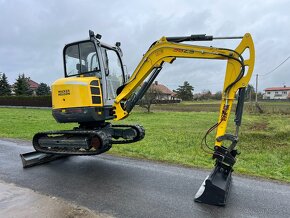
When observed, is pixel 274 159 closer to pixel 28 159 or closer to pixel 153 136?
pixel 153 136

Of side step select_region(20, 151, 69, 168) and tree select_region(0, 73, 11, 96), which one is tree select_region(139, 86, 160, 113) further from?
tree select_region(0, 73, 11, 96)

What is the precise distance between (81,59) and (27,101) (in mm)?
34030

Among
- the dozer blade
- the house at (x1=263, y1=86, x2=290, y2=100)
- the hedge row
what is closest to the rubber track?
the dozer blade

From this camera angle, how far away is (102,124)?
7488mm

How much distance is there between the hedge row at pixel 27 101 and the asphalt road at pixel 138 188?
29.6 meters

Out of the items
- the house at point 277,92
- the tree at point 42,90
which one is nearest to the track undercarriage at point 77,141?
the tree at point 42,90

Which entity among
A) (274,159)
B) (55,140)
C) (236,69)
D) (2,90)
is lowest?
(274,159)

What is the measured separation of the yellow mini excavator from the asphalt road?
413 mm

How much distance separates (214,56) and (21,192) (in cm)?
443

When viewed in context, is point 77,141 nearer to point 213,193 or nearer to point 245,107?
point 213,193

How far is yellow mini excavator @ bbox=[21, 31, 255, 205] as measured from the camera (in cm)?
520

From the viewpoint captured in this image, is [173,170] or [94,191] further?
[173,170]

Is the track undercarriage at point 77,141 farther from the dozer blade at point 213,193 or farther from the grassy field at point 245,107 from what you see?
the grassy field at point 245,107

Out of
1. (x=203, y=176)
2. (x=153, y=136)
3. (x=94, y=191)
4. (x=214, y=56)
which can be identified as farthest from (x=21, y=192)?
(x=153, y=136)
